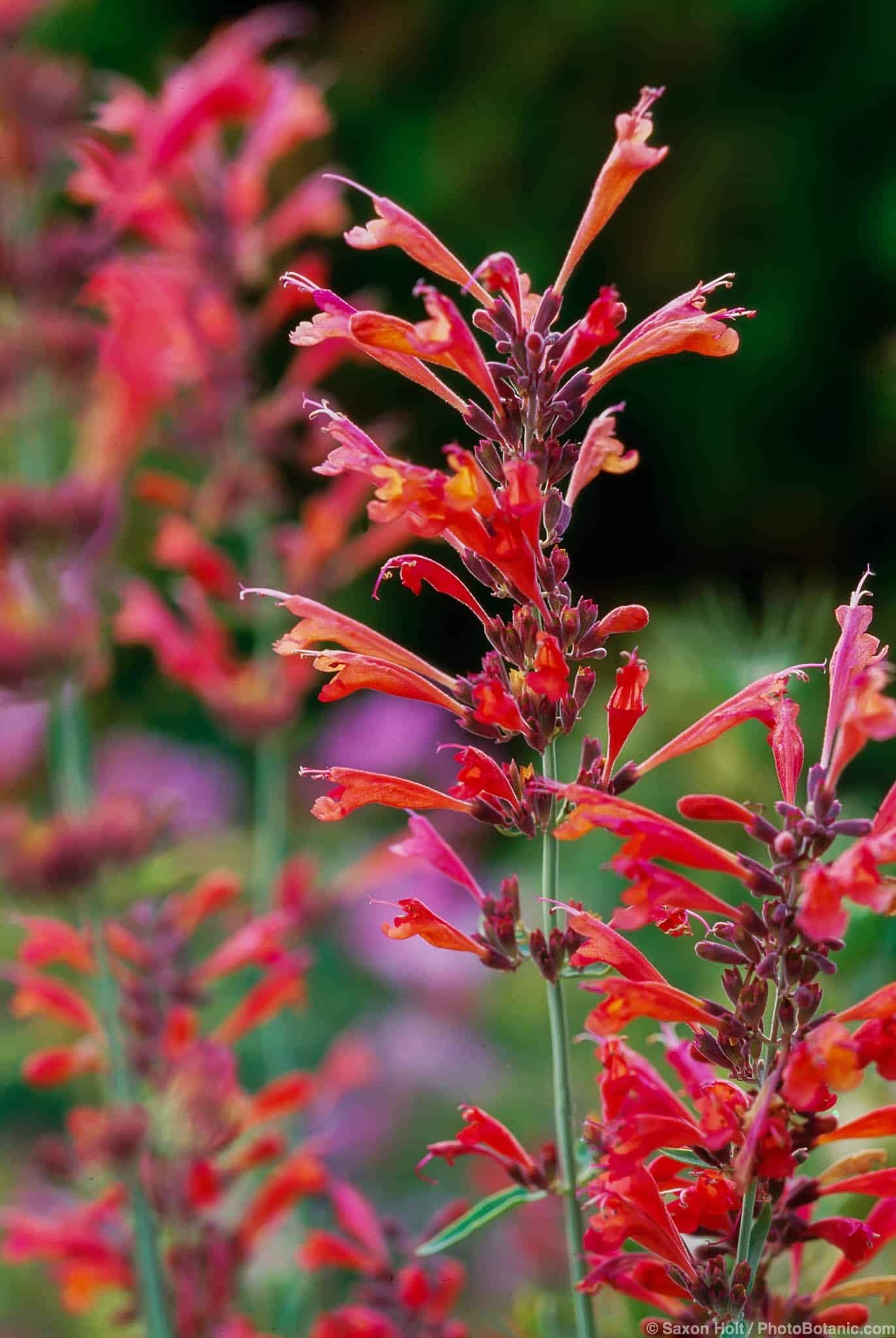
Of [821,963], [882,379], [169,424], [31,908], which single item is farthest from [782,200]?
[821,963]

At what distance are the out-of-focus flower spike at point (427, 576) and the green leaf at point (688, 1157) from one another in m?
0.26

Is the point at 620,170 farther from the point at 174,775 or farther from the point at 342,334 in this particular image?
the point at 174,775

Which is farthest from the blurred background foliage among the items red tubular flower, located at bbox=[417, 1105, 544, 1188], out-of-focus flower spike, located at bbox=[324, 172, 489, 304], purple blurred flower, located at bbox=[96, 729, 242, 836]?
out-of-focus flower spike, located at bbox=[324, 172, 489, 304]

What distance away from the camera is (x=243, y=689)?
1.77 meters

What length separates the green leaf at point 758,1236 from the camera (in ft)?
1.84

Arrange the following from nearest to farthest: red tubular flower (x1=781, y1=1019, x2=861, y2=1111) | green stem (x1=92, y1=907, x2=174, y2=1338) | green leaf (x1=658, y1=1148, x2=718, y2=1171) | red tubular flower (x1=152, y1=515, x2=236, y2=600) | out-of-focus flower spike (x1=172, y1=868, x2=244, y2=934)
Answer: red tubular flower (x1=781, y1=1019, x2=861, y2=1111)
green leaf (x1=658, y1=1148, x2=718, y2=1171)
green stem (x1=92, y1=907, x2=174, y2=1338)
out-of-focus flower spike (x1=172, y1=868, x2=244, y2=934)
red tubular flower (x1=152, y1=515, x2=236, y2=600)

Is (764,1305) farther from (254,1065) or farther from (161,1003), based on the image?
(254,1065)

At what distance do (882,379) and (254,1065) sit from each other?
7.42 ft

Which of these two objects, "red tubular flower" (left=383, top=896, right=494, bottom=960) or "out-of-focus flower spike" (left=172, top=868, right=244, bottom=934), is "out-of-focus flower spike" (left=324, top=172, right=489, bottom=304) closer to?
"red tubular flower" (left=383, top=896, right=494, bottom=960)

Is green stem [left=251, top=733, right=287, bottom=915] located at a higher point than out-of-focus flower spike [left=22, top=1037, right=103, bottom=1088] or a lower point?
higher

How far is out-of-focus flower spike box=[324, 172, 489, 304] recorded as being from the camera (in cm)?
61

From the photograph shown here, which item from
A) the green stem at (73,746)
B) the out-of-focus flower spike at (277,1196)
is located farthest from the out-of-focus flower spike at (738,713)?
the green stem at (73,746)

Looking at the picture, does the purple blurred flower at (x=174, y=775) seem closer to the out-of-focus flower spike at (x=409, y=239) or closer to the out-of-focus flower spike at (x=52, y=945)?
the out-of-focus flower spike at (x=52, y=945)

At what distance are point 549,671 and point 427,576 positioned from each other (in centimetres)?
9
